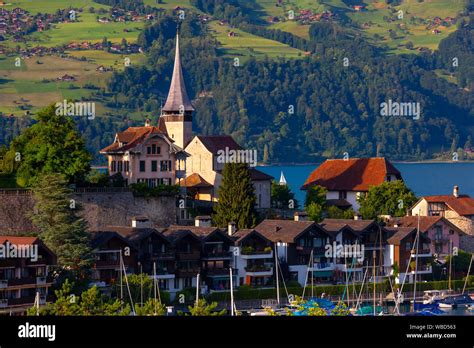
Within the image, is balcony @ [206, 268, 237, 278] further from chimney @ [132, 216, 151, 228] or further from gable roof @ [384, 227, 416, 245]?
gable roof @ [384, 227, 416, 245]

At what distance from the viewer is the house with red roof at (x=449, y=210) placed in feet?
235

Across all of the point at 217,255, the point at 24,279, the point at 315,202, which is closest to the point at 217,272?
the point at 217,255

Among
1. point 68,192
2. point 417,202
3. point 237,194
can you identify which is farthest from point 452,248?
point 68,192

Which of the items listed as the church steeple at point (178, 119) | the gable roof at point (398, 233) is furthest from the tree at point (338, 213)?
the church steeple at point (178, 119)

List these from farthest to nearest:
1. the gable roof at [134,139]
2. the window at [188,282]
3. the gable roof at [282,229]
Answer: the gable roof at [134,139] → the gable roof at [282,229] → the window at [188,282]

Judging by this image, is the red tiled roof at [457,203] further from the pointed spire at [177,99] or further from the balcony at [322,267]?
the pointed spire at [177,99]

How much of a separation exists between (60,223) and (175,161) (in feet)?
53.6

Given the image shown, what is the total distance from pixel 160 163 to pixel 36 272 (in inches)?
852

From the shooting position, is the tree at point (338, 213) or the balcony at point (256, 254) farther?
the tree at point (338, 213)

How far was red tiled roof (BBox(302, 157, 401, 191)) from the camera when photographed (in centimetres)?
7819

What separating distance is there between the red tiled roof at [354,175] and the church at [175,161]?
7228 mm

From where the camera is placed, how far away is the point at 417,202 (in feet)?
240
